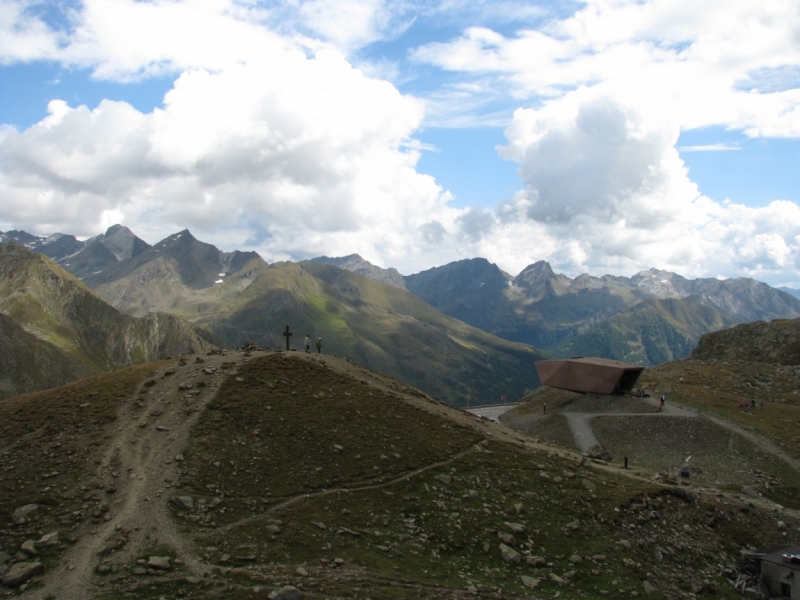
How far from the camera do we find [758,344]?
411 feet

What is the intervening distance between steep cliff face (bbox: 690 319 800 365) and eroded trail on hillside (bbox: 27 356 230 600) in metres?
125

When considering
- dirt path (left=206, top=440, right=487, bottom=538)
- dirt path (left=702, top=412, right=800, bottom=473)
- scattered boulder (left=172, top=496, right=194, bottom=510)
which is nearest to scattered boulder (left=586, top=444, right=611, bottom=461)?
dirt path (left=206, top=440, right=487, bottom=538)

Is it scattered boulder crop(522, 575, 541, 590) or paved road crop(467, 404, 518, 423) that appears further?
paved road crop(467, 404, 518, 423)

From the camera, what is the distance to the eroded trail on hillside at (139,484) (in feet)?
80.1

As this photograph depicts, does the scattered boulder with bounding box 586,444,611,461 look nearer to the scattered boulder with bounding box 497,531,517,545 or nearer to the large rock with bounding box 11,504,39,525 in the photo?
the scattered boulder with bounding box 497,531,517,545

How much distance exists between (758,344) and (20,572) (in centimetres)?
14567

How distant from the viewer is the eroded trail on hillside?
2441 centimetres

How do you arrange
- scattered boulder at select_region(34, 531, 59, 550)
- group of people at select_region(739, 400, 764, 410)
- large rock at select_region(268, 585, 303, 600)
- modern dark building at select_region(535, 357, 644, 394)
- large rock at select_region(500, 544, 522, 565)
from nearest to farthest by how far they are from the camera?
large rock at select_region(268, 585, 303, 600), scattered boulder at select_region(34, 531, 59, 550), large rock at select_region(500, 544, 522, 565), group of people at select_region(739, 400, 764, 410), modern dark building at select_region(535, 357, 644, 394)

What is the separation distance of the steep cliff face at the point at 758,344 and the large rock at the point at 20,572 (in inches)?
5348

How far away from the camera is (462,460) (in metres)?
41.2

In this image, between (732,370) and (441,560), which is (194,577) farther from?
(732,370)

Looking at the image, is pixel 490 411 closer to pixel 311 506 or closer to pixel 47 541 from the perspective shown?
pixel 311 506

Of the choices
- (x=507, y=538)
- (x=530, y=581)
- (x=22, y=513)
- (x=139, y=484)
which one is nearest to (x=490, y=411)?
(x=507, y=538)

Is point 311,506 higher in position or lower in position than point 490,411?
higher
